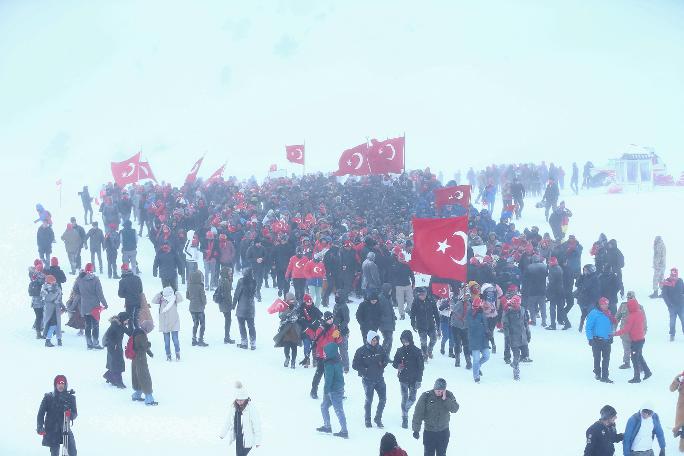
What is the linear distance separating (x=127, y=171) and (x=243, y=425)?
2123 centimetres

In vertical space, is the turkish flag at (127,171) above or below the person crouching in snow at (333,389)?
above

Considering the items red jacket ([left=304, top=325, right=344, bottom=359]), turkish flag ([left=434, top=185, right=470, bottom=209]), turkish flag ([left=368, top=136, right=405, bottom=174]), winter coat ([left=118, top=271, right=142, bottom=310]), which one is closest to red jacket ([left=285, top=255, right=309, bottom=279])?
turkish flag ([left=434, top=185, right=470, bottom=209])

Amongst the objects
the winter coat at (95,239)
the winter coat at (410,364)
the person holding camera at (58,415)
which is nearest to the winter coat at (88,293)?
the person holding camera at (58,415)

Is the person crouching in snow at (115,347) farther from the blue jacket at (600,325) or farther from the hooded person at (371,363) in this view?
→ the blue jacket at (600,325)

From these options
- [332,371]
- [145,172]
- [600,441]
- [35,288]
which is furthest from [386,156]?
[600,441]

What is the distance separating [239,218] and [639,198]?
19375 mm

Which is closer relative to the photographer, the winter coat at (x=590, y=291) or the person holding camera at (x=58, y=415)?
the person holding camera at (x=58, y=415)

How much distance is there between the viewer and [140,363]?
13367mm

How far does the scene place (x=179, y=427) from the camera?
12617 millimetres

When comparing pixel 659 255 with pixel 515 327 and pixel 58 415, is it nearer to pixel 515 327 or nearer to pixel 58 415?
pixel 515 327

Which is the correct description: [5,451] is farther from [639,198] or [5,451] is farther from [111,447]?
[639,198]

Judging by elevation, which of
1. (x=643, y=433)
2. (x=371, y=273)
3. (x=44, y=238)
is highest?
(x=44, y=238)

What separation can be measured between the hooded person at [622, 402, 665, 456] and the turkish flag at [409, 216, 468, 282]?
5023 mm

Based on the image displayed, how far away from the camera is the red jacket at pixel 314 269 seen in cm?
2016
